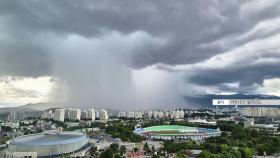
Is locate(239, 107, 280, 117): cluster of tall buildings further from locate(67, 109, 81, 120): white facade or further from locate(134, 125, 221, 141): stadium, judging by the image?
locate(67, 109, 81, 120): white facade

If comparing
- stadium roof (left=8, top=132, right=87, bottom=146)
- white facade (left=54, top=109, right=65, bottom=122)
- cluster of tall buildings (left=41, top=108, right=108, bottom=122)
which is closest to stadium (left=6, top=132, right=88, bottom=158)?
stadium roof (left=8, top=132, right=87, bottom=146)

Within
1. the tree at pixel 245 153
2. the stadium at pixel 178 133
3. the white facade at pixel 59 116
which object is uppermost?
the white facade at pixel 59 116

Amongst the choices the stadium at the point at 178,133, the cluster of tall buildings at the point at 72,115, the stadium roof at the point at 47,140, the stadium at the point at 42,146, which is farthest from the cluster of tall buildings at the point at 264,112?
the stadium at the point at 42,146

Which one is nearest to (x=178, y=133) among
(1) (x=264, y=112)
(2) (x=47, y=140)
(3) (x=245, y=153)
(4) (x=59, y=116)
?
(2) (x=47, y=140)

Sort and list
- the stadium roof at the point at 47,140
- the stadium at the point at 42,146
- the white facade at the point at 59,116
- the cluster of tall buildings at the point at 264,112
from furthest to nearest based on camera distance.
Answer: the cluster of tall buildings at the point at 264,112, the white facade at the point at 59,116, the stadium roof at the point at 47,140, the stadium at the point at 42,146

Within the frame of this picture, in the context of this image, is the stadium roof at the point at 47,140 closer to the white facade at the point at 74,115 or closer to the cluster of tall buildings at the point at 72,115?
the cluster of tall buildings at the point at 72,115

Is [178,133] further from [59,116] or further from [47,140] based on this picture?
[59,116]

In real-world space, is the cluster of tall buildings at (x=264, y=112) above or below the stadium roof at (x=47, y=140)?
above

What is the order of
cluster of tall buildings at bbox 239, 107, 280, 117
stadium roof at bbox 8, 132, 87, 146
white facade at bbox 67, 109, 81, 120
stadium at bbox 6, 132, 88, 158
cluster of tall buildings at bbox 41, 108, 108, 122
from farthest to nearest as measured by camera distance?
cluster of tall buildings at bbox 239, 107, 280, 117
white facade at bbox 67, 109, 81, 120
cluster of tall buildings at bbox 41, 108, 108, 122
stadium roof at bbox 8, 132, 87, 146
stadium at bbox 6, 132, 88, 158

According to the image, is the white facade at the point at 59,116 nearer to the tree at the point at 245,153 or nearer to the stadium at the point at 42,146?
the stadium at the point at 42,146

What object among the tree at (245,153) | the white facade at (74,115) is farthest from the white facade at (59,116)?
the tree at (245,153)

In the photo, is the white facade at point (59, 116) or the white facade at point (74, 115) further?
the white facade at point (74, 115)

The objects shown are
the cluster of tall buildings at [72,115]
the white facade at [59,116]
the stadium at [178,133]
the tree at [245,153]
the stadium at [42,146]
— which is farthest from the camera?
the cluster of tall buildings at [72,115]
